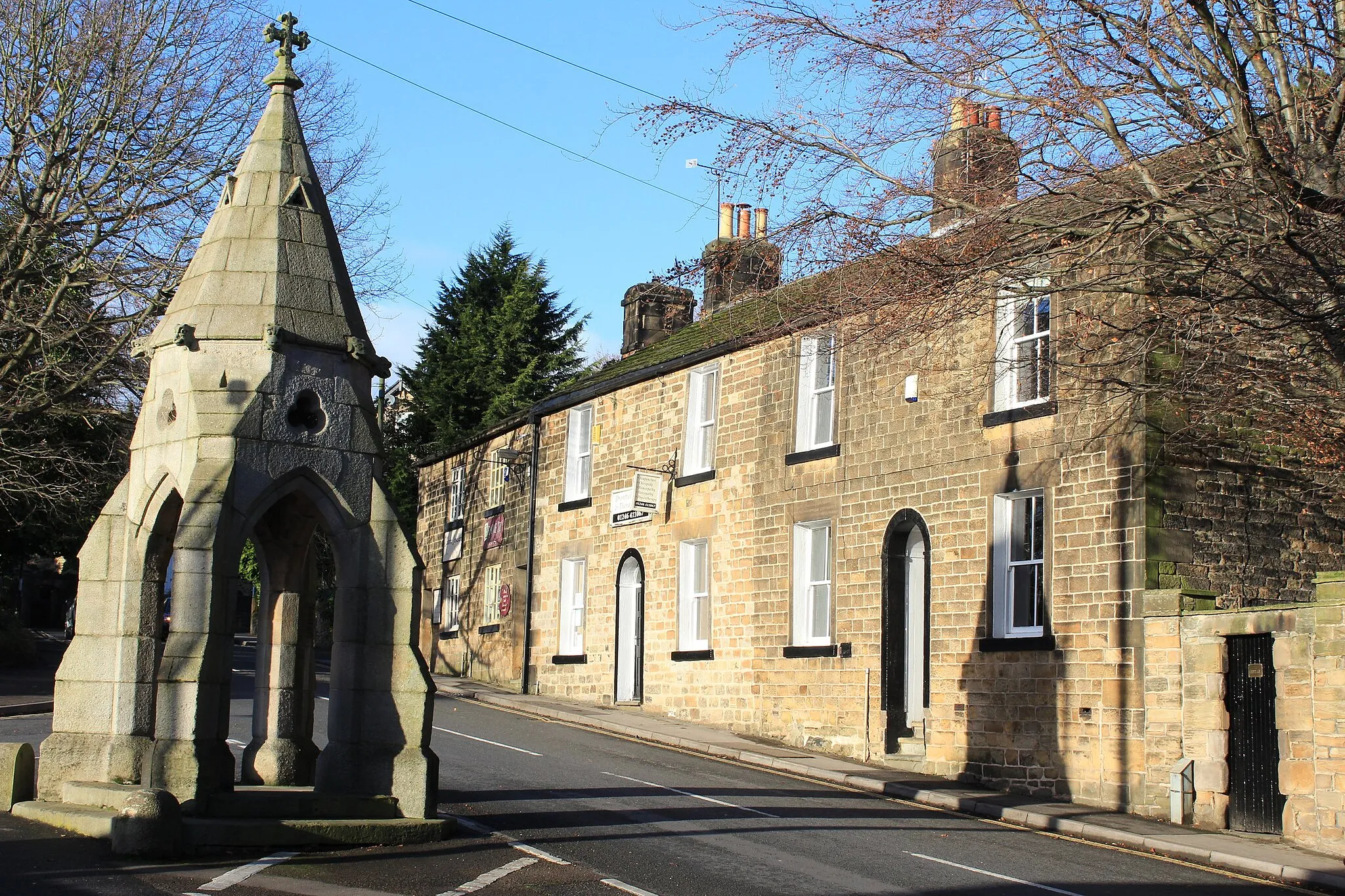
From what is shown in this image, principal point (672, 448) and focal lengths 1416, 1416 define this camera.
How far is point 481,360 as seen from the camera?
47969mm

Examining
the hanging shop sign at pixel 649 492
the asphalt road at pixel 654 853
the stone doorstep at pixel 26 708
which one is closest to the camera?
the asphalt road at pixel 654 853

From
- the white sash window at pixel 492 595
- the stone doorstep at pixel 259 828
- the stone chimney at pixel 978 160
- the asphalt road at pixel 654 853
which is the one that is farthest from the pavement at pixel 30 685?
the stone chimney at pixel 978 160

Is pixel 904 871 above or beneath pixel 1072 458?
beneath

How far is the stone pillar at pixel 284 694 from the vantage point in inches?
482

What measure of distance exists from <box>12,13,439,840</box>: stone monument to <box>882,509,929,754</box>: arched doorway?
10152 mm

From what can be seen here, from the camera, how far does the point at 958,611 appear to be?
18.9 metres

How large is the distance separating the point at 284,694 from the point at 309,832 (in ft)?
7.48

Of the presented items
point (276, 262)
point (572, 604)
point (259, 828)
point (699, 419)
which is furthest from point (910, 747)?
point (276, 262)

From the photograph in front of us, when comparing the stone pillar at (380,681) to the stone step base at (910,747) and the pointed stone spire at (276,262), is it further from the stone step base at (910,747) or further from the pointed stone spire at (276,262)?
the stone step base at (910,747)

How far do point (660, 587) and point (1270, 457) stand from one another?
11.5 metres

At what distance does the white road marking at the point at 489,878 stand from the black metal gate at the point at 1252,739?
8.37 m

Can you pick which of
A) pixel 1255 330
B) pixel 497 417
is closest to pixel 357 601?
pixel 1255 330

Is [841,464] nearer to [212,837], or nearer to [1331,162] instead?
[1331,162]

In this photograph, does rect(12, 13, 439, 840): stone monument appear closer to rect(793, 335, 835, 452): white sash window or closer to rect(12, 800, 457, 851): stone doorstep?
rect(12, 800, 457, 851): stone doorstep
